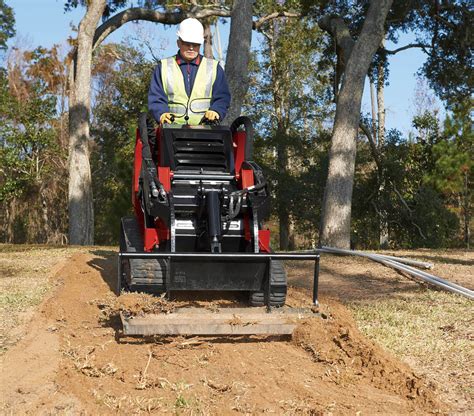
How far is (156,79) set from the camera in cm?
788

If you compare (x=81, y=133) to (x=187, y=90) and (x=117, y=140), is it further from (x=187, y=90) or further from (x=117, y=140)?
(x=117, y=140)

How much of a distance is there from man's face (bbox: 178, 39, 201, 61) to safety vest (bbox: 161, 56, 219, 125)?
132 millimetres

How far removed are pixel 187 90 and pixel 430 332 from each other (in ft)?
11.6

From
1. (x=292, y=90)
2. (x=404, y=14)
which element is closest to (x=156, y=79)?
(x=404, y=14)

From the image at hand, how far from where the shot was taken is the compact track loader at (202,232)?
5.84m

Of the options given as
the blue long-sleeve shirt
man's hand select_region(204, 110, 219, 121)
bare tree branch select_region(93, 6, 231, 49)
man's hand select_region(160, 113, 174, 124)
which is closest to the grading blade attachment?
man's hand select_region(160, 113, 174, 124)

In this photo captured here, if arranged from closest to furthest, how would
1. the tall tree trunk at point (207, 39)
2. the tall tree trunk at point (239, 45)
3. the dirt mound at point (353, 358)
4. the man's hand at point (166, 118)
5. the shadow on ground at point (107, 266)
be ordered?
the dirt mound at point (353, 358), the man's hand at point (166, 118), the shadow on ground at point (107, 266), the tall tree trunk at point (239, 45), the tall tree trunk at point (207, 39)

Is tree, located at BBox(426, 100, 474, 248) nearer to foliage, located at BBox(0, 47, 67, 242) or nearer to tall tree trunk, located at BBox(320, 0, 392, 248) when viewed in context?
tall tree trunk, located at BBox(320, 0, 392, 248)

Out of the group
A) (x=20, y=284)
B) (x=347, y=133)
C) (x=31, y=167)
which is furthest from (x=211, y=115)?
(x=31, y=167)

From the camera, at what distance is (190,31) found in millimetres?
7684

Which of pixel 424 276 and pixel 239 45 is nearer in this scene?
pixel 424 276

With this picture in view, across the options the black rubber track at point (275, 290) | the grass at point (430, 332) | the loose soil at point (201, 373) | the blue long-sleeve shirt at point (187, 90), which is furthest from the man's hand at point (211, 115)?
the grass at point (430, 332)

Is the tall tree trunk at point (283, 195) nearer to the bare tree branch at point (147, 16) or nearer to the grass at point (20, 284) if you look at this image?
the bare tree branch at point (147, 16)

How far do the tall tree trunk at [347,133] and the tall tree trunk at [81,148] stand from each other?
6918 mm
